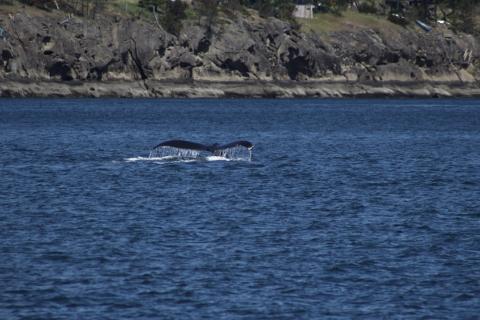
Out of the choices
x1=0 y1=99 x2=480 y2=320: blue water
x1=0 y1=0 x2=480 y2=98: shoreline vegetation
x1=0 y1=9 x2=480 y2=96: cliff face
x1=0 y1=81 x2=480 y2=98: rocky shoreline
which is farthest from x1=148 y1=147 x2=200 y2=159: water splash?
x1=0 y1=81 x2=480 y2=98: rocky shoreline

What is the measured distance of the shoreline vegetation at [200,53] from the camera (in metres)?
153

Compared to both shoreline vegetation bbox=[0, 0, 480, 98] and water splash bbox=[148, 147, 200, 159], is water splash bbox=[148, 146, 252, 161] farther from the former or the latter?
shoreline vegetation bbox=[0, 0, 480, 98]

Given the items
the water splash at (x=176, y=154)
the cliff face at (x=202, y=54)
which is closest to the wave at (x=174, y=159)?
the water splash at (x=176, y=154)

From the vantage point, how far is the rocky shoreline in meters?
154

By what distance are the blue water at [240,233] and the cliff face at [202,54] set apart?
72312mm

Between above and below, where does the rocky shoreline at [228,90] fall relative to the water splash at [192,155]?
below

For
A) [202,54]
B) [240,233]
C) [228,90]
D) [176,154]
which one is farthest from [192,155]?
[228,90]

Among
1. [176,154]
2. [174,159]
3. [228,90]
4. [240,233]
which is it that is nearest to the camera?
[240,233]

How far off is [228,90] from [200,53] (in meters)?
7.08

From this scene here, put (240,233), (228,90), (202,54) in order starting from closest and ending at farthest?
(240,233), (202,54), (228,90)

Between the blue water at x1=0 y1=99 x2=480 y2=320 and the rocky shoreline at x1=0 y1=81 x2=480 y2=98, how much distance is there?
241 ft

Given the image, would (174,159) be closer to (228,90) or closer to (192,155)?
(192,155)

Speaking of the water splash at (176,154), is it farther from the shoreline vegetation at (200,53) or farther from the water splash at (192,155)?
the shoreline vegetation at (200,53)

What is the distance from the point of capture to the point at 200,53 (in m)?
171
